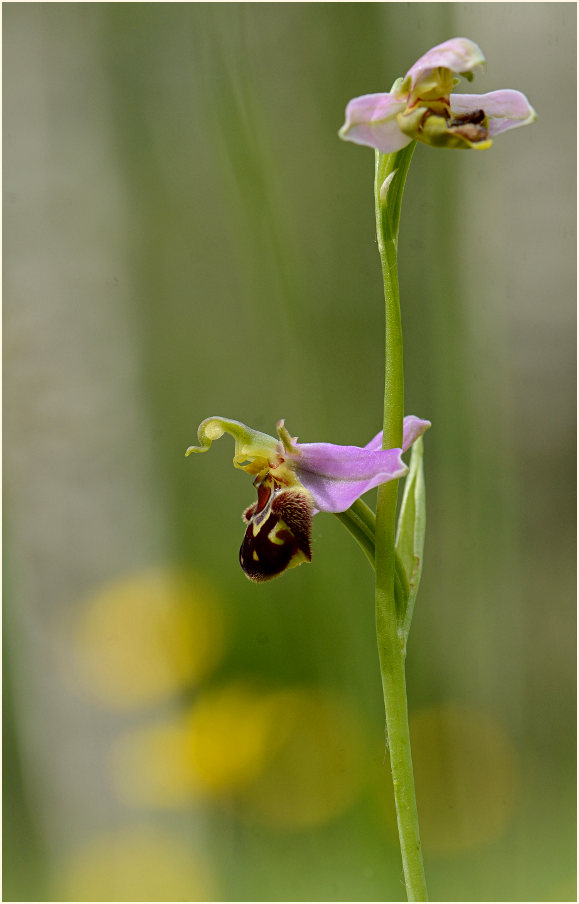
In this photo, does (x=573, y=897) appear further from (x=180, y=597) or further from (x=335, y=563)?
(x=180, y=597)

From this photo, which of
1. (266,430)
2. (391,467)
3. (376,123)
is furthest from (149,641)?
(376,123)

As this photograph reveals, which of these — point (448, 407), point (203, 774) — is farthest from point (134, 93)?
point (203, 774)

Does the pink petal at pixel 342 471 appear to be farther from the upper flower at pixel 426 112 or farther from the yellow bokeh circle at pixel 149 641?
the yellow bokeh circle at pixel 149 641

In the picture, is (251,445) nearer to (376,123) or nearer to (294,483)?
(294,483)

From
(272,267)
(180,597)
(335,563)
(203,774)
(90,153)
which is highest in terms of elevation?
(90,153)

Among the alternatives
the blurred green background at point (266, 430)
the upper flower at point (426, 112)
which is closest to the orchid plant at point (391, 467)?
the upper flower at point (426, 112)
